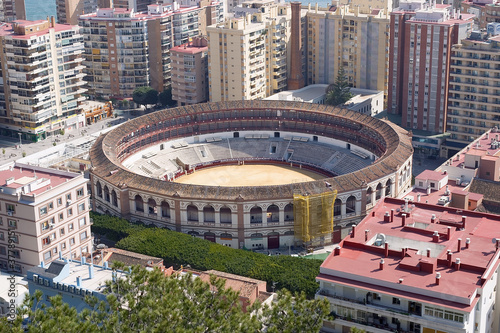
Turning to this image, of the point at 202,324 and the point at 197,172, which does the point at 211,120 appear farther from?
the point at 202,324

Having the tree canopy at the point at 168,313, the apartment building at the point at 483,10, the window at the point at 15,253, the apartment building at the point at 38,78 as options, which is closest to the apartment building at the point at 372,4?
the apartment building at the point at 483,10

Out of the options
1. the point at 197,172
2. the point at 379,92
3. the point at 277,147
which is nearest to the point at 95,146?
the point at 197,172

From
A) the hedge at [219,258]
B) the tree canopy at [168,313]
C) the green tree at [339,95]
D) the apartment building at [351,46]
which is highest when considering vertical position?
the apartment building at [351,46]

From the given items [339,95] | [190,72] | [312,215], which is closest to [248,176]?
[312,215]

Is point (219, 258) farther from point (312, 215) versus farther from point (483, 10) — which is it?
point (483, 10)

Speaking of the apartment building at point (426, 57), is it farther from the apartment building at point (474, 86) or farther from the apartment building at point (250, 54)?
the apartment building at point (250, 54)
